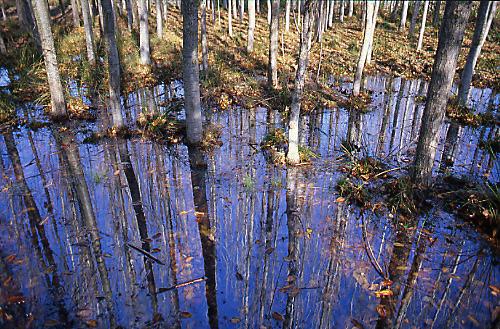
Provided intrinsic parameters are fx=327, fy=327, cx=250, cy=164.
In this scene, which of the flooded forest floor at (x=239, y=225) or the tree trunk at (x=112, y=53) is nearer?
the flooded forest floor at (x=239, y=225)

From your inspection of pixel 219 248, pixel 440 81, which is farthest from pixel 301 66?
pixel 219 248

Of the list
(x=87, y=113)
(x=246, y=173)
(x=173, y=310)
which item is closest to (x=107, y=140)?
(x=87, y=113)

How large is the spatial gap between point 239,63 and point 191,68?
1044cm

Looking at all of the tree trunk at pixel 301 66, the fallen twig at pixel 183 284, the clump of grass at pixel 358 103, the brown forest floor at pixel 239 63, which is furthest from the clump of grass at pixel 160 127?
the clump of grass at pixel 358 103

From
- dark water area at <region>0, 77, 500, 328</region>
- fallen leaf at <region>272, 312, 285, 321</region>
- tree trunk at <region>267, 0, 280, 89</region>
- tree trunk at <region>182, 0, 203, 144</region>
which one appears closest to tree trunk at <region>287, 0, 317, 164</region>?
dark water area at <region>0, 77, 500, 328</region>

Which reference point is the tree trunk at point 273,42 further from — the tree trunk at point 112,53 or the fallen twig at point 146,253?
the fallen twig at point 146,253

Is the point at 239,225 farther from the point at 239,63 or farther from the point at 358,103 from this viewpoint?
the point at 239,63

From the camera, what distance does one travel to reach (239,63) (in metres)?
17.8

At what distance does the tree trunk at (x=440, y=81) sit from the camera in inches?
203

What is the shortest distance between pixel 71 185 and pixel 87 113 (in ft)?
15.8

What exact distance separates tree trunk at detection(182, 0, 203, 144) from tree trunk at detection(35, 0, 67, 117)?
4251 mm

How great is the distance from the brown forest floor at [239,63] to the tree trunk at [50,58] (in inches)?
32.7

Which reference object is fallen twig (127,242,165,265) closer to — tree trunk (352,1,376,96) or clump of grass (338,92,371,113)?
clump of grass (338,92,371,113)

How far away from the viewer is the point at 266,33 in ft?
86.4
